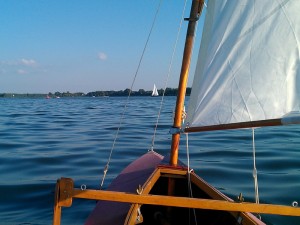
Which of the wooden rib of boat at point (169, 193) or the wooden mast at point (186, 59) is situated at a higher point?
the wooden mast at point (186, 59)

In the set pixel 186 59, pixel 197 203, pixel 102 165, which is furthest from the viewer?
pixel 102 165

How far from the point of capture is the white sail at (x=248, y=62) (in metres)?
3.93

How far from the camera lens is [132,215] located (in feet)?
12.6

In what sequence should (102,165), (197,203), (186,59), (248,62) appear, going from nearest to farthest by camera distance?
1. (197,203)
2. (248,62)
3. (186,59)
4. (102,165)

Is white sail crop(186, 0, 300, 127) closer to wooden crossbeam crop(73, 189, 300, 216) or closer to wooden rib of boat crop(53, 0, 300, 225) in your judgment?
wooden rib of boat crop(53, 0, 300, 225)

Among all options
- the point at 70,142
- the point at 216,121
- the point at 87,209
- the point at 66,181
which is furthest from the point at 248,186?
the point at 70,142

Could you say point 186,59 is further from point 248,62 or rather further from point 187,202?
point 187,202

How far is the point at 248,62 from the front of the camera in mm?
4227

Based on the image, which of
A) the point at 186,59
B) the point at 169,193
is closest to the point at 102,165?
the point at 169,193

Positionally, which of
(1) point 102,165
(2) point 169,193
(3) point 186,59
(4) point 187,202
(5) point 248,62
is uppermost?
(3) point 186,59

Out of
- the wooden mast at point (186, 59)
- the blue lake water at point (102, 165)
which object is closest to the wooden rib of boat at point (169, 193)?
the wooden mast at point (186, 59)

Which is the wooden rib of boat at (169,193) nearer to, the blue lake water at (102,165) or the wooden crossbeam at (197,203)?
the wooden crossbeam at (197,203)

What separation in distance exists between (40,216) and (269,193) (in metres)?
5.54

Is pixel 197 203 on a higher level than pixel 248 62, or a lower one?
lower
